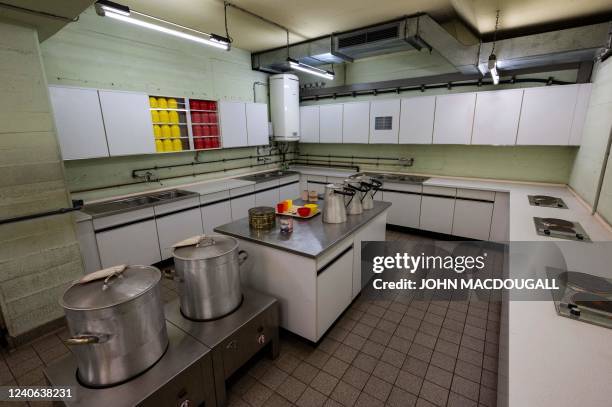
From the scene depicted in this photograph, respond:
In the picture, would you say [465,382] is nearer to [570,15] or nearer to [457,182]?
[457,182]

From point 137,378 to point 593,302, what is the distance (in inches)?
86.9

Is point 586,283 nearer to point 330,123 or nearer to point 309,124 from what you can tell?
point 330,123

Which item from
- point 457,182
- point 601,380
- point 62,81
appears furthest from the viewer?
point 457,182

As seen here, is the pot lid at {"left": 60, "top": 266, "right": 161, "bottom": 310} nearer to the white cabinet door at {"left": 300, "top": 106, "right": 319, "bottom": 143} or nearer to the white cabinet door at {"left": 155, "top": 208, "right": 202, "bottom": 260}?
the white cabinet door at {"left": 155, "top": 208, "right": 202, "bottom": 260}

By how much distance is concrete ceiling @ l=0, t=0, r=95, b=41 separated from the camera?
1875mm

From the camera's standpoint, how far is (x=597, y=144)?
2.75m

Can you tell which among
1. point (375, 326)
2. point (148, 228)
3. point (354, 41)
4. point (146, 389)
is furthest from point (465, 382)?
point (354, 41)

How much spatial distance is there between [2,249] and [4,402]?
109 centimetres

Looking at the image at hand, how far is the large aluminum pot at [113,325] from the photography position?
123cm

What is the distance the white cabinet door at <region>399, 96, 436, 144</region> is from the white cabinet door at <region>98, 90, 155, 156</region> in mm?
→ 3764

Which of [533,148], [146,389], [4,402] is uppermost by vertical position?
[533,148]

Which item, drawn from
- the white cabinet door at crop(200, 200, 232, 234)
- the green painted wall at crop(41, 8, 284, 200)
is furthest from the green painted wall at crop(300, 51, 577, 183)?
the white cabinet door at crop(200, 200, 232, 234)

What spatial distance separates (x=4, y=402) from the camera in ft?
6.04

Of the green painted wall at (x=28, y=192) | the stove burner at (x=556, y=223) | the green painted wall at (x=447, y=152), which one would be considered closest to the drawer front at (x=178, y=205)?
the green painted wall at (x=28, y=192)
